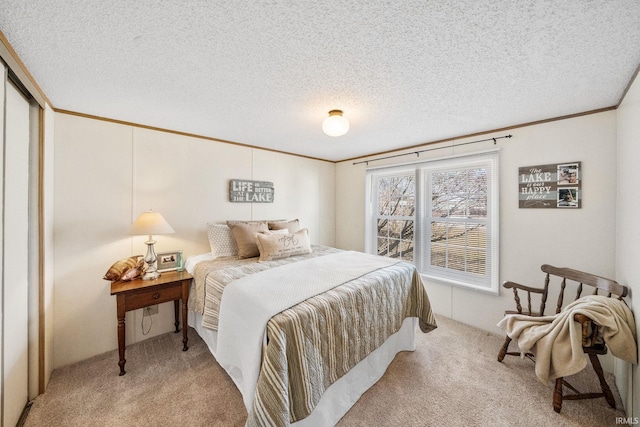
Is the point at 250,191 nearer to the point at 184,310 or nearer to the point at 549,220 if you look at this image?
the point at 184,310

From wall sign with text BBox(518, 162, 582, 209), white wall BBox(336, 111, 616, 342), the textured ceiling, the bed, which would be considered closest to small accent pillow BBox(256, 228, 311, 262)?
the bed

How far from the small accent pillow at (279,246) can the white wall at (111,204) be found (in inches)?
32.7

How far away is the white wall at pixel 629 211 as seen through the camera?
1.44m

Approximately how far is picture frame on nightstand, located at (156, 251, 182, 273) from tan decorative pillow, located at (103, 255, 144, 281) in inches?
5.9

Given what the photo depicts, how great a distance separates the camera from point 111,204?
2.29 m

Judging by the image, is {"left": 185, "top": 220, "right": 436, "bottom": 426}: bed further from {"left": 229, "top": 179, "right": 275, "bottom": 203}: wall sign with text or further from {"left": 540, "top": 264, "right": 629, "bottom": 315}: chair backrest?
{"left": 540, "top": 264, "right": 629, "bottom": 315}: chair backrest

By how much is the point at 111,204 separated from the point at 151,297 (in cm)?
100

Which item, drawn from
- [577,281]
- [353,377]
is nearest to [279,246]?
[353,377]

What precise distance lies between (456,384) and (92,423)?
2552 millimetres

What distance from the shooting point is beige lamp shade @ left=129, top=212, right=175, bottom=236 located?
83.4 inches

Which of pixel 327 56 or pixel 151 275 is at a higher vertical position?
pixel 327 56

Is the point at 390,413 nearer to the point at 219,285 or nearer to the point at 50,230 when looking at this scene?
the point at 219,285

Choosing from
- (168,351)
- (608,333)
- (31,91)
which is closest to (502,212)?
(608,333)

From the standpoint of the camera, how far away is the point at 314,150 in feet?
11.7
